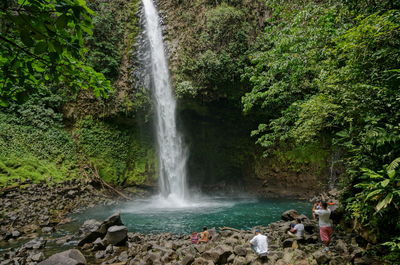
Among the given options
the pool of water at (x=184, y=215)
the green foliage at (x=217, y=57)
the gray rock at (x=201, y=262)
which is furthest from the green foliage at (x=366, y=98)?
the green foliage at (x=217, y=57)

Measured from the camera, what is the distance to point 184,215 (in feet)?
38.6

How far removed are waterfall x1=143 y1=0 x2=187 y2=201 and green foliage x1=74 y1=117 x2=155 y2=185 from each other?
4.57 ft

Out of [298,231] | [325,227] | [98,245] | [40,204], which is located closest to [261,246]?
[325,227]

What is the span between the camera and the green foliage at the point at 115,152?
54.4 feet

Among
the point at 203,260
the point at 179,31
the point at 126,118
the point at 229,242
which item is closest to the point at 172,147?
the point at 126,118

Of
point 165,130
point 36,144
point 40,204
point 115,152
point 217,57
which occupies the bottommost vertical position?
point 40,204

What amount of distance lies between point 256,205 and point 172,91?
8.93 metres

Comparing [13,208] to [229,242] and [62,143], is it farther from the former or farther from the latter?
[229,242]

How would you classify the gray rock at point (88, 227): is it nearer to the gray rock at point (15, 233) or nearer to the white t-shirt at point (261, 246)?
the gray rock at point (15, 233)

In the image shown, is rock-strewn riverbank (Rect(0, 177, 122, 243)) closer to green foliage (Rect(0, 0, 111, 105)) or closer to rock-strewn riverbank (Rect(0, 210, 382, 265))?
rock-strewn riverbank (Rect(0, 210, 382, 265))

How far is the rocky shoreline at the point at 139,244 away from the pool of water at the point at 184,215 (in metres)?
1.21

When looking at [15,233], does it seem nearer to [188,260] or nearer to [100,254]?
[100,254]

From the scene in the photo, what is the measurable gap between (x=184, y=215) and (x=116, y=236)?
16.3ft

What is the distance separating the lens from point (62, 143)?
15.9 meters
